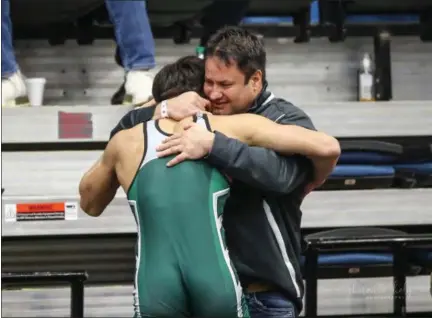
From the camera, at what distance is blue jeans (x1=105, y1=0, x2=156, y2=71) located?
330 cm

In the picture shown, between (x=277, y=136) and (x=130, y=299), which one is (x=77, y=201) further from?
(x=277, y=136)

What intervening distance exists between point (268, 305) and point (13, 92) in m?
1.84

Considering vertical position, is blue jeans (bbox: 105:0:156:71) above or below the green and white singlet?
above

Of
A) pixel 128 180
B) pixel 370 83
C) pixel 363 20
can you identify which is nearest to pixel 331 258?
pixel 370 83

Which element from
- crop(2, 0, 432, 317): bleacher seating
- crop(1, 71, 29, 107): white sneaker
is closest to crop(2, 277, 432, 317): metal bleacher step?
crop(2, 0, 432, 317): bleacher seating

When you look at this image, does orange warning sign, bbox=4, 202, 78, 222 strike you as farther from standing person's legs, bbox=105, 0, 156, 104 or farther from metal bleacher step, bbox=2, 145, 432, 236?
standing person's legs, bbox=105, 0, 156, 104

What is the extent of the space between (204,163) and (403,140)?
74.0 inches

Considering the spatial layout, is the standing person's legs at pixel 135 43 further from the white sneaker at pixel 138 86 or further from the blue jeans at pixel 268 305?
the blue jeans at pixel 268 305

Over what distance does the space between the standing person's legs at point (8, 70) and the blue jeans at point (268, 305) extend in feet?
5.91

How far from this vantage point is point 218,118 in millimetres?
1948

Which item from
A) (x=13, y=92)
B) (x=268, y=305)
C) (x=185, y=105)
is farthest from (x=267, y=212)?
(x=13, y=92)

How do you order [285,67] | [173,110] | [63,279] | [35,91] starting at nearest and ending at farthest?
[173,110] → [63,279] → [35,91] → [285,67]

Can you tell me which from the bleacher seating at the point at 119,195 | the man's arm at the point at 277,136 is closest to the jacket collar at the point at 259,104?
the man's arm at the point at 277,136

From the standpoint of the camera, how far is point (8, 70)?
3406 millimetres
